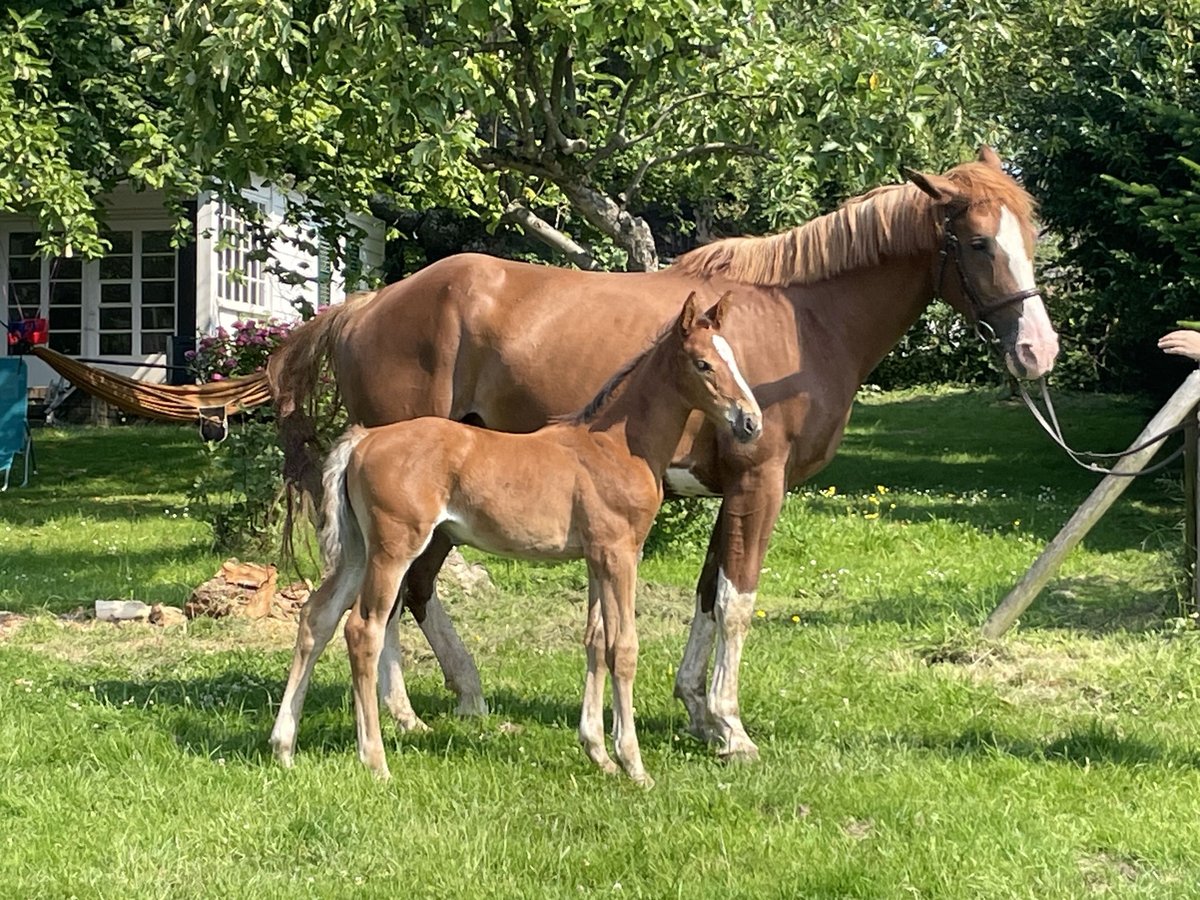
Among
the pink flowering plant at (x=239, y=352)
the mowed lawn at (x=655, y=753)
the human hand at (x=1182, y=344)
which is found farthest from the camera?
Result: the pink flowering plant at (x=239, y=352)

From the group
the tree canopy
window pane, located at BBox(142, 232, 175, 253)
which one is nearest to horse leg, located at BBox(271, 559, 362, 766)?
the tree canopy

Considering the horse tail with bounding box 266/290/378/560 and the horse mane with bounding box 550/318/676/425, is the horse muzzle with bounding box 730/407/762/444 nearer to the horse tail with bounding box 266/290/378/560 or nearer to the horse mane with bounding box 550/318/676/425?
the horse mane with bounding box 550/318/676/425

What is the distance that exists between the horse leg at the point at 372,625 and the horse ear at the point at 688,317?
4.25 ft

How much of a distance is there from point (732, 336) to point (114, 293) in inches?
691

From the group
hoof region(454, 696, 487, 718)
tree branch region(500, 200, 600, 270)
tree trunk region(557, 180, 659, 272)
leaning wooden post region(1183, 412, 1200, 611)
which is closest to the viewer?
hoof region(454, 696, 487, 718)

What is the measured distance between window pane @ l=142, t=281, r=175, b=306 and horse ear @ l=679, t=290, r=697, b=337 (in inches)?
681

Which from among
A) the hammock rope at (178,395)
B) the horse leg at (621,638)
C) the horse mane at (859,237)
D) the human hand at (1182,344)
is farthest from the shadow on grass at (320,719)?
the hammock rope at (178,395)

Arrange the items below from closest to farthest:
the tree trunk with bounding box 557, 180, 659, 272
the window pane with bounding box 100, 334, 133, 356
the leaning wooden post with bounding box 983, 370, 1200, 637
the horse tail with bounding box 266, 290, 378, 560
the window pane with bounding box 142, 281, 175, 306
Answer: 1. the horse tail with bounding box 266, 290, 378, 560
2. the leaning wooden post with bounding box 983, 370, 1200, 637
3. the tree trunk with bounding box 557, 180, 659, 272
4. the window pane with bounding box 142, 281, 175, 306
5. the window pane with bounding box 100, 334, 133, 356

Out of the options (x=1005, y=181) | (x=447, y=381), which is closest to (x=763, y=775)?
(x=447, y=381)

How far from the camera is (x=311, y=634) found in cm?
537

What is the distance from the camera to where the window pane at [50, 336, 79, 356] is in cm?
2125

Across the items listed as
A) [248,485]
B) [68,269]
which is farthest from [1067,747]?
[68,269]

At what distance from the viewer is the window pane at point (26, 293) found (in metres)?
21.4

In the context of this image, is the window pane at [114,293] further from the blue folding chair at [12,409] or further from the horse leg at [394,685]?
the horse leg at [394,685]
